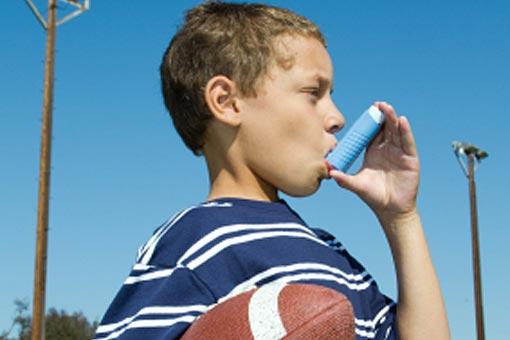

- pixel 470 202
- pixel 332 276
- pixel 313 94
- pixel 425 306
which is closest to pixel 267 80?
pixel 313 94

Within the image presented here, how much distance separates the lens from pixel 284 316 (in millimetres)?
2129

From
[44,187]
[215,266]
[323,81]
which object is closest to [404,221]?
[323,81]

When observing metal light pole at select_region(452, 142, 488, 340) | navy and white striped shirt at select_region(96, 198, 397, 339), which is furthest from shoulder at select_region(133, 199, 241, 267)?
metal light pole at select_region(452, 142, 488, 340)

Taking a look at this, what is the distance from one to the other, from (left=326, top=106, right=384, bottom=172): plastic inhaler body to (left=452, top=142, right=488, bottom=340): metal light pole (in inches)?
693

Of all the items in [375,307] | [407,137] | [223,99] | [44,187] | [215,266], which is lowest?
[375,307]

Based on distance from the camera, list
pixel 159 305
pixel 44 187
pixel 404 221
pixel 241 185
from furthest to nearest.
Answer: pixel 44 187 → pixel 404 221 → pixel 241 185 → pixel 159 305

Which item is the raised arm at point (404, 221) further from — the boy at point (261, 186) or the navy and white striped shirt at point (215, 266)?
the navy and white striped shirt at point (215, 266)

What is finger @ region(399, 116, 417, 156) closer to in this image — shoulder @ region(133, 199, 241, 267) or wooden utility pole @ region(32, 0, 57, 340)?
shoulder @ region(133, 199, 241, 267)

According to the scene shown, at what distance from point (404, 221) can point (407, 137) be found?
0.87ft

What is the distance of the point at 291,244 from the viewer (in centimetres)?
267

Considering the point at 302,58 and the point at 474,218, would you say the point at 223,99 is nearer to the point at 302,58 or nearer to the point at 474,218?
the point at 302,58

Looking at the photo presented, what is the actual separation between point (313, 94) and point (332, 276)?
53 centimetres

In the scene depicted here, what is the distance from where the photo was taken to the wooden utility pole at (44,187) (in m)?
12.9

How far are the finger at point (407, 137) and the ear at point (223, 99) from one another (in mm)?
495
